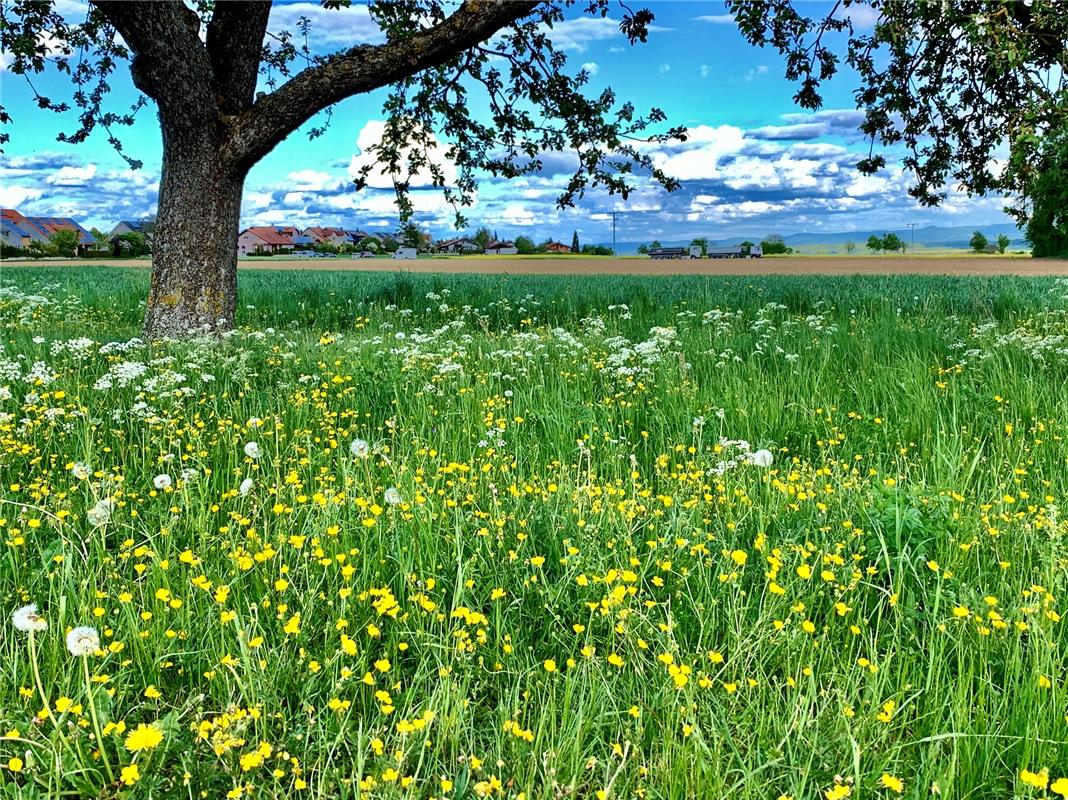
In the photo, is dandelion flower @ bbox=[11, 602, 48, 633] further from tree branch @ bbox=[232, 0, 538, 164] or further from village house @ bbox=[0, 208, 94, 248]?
village house @ bbox=[0, 208, 94, 248]

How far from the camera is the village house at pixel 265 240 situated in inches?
5072

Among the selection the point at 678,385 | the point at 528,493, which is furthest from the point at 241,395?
the point at 678,385

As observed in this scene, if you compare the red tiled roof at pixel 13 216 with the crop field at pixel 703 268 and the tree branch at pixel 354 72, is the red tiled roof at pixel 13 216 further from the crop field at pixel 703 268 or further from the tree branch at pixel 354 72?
the tree branch at pixel 354 72

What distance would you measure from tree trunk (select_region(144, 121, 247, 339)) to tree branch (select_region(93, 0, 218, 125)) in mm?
284

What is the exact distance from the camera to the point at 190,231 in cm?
939

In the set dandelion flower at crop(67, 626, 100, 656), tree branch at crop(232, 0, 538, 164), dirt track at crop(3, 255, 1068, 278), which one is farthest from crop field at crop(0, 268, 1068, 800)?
dirt track at crop(3, 255, 1068, 278)

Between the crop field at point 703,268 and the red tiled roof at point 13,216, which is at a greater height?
the red tiled roof at point 13,216

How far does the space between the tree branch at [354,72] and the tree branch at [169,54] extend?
566 mm

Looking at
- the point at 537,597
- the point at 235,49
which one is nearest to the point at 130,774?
the point at 537,597

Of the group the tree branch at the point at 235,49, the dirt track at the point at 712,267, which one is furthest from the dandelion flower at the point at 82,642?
the dirt track at the point at 712,267

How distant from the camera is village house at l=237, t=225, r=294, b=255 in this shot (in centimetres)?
12882

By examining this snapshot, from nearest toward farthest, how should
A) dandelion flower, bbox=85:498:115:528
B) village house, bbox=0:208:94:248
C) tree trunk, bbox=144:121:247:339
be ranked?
dandelion flower, bbox=85:498:115:528
tree trunk, bbox=144:121:247:339
village house, bbox=0:208:94:248

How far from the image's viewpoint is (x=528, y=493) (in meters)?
4.01

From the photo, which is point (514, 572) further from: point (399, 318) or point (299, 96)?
point (399, 318)
